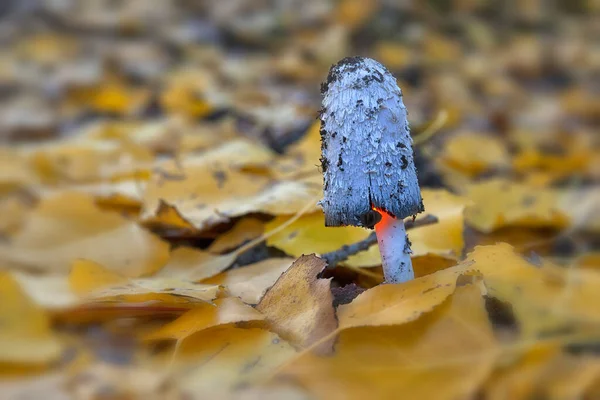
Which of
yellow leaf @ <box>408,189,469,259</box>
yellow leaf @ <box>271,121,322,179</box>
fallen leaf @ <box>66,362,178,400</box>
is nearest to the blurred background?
yellow leaf @ <box>271,121,322,179</box>

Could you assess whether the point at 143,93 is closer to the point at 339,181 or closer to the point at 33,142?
the point at 33,142

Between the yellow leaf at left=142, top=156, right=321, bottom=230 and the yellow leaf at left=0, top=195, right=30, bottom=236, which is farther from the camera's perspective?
the yellow leaf at left=0, top=195, right=30, bottom=236

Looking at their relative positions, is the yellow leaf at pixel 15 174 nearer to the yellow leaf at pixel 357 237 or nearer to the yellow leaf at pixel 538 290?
the yellow leaf at pixel 357 237

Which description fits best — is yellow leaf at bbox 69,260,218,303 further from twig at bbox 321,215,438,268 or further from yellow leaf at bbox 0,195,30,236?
yellow leaf at bbox 0,195,30,236

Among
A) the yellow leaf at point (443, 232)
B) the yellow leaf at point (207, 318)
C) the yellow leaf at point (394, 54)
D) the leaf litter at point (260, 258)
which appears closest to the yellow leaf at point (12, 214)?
the leaf litter at point (260, 258)

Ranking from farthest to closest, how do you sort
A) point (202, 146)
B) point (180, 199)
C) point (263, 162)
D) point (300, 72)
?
point (300, 72)
point (202, 146)
point (263, 162)
point (180, 199)

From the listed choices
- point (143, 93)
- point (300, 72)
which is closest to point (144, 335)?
point (143, 93)
